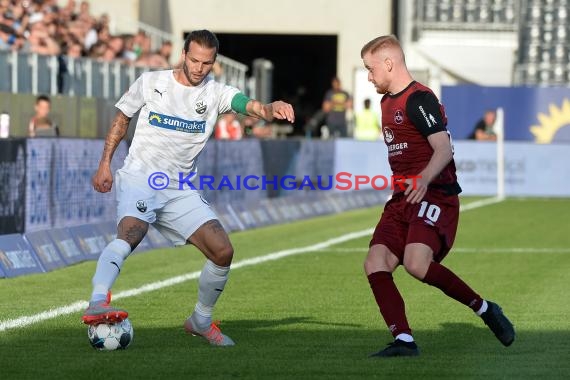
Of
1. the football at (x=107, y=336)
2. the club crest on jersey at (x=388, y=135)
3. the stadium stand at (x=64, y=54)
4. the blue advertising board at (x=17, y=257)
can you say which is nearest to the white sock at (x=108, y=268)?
the football at (x=107, y=336)

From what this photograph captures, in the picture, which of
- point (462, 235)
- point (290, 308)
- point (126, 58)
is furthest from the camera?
point (126, 58)

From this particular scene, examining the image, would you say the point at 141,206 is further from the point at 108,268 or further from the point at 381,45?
the point at 381,45

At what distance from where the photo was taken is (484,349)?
938cm

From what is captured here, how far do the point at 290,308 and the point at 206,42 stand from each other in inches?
127

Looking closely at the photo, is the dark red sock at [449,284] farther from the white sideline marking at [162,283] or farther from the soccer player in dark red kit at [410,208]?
the white sideline marking at [162,283]

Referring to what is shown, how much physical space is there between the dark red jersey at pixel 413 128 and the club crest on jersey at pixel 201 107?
3.76 feet

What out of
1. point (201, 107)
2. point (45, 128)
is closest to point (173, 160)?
point (201, 107)

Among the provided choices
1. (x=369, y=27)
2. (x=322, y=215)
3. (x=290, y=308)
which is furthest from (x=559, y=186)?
(x=290, y=308)

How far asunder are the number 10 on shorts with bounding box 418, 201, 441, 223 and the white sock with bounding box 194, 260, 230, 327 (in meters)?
1.38

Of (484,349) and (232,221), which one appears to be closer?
(484,349)

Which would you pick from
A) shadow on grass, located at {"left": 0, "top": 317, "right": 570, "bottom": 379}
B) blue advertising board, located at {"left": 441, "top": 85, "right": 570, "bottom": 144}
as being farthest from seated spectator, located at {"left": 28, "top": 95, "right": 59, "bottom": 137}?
blue advertising board, located at {"left": 441, "top": 85, "right": 570, "bottom": 144}

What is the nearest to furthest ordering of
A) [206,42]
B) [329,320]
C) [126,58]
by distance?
[206,42], [329,320], [126,58]

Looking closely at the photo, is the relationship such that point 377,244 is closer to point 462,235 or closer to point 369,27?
point 462,235

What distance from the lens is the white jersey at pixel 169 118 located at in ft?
31.1
